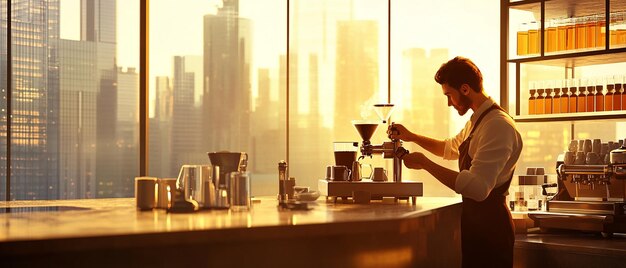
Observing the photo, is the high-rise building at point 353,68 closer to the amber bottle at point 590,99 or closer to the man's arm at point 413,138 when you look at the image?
the amber bottle at point 590,99

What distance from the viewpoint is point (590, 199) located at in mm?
4312

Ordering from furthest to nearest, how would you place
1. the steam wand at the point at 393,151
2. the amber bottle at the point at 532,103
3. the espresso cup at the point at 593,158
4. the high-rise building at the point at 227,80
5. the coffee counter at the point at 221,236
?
1. the high-rise building at the point at 227,80
2. the amber bottle at the point at 532,103
3. the espresso cup at the point at 593,158
4. the steam wand at the point at 393,151
5. the coffee counter at the point at 221,236

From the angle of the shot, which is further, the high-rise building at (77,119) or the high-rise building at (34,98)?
the high-rise building at (77,119)

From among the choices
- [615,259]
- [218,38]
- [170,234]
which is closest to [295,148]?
[218,38]

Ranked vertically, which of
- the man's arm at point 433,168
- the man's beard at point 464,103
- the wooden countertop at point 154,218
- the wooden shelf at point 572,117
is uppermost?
the man's beard at point 464,103

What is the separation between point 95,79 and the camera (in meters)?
5.30

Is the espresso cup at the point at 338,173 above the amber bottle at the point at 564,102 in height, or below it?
below

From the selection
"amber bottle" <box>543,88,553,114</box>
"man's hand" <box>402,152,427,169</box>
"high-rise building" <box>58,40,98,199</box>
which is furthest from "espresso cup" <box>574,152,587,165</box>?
"high-rise building" <box>58,40,98,199</box>

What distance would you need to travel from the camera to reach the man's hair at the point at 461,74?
3.56 m

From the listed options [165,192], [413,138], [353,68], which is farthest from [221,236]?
[353,68]

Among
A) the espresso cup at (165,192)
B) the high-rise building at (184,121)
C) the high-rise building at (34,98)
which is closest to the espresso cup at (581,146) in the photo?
the espresso cup at (165,192)

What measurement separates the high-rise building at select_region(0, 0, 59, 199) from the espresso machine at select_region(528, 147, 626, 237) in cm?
287

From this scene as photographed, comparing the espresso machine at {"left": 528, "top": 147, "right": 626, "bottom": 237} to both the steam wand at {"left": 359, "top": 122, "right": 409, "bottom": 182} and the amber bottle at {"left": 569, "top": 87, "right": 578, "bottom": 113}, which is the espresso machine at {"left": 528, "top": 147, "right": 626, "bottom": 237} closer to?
the amber bottle at {"left": 569, "top": 87, "right": 578, "bottom": 113}

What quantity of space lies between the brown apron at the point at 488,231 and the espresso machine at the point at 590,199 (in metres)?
0.81
